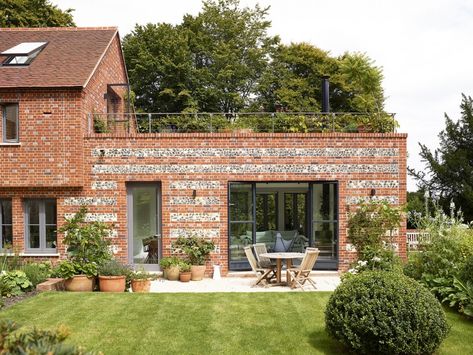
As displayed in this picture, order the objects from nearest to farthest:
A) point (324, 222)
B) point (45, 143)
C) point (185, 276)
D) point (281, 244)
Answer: point (185, 276) → point (45, 143) → point (324, 222) → point (281, 244)

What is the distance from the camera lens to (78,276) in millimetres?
13523

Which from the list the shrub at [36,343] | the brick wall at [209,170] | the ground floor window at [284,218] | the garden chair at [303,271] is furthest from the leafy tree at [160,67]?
the shrub at [36,343]

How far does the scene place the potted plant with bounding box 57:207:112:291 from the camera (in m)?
13.5

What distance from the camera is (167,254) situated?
15.9 meters

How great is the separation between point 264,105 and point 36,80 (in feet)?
70.8

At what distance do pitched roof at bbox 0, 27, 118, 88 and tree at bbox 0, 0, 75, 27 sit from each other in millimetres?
9637

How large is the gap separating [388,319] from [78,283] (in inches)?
324

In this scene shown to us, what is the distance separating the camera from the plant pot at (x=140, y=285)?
531 inches

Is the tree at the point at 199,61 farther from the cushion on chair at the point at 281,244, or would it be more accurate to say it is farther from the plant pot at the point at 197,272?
the plant pot at the point at 197,272

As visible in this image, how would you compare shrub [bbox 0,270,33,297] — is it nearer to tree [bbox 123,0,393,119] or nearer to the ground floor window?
the ground floor window

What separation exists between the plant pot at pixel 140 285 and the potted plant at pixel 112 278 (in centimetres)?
25

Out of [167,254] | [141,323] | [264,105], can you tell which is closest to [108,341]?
[141,323]

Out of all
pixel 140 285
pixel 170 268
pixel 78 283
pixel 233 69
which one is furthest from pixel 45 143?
pixel 233 69

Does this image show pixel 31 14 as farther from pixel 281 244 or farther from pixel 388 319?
pixel 388 319
